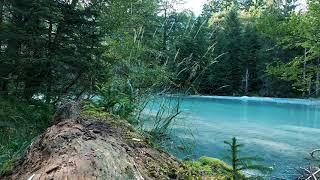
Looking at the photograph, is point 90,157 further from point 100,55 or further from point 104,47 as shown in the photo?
point 104,47

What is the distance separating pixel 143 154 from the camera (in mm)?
2389

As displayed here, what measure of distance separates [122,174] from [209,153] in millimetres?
6195

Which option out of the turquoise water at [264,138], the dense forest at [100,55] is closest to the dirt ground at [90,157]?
the dense forest at [100,55]

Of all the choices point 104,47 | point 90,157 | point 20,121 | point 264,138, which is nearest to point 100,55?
point 104,47

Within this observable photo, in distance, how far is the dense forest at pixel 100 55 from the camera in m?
5.37

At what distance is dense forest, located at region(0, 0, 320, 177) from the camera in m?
5.37

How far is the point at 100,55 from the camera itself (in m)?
8.80

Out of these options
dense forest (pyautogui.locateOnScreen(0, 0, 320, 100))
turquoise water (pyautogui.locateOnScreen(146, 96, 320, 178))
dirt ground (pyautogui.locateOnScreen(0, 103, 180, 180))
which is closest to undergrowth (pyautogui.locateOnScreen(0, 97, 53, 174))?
dense forest (pyautogui.locateOnScreen(0, 0, 320, 100))

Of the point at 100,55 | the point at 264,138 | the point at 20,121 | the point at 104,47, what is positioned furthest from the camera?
the point at 264,138

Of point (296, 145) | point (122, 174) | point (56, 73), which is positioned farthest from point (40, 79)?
point (122, 174)

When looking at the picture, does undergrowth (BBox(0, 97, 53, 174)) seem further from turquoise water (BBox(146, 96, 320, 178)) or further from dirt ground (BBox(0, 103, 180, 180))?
dirt ground (BBox(0, 103, 180, 180))

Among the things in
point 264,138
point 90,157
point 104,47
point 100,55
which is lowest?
point 264,138

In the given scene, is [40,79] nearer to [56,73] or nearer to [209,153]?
[56,73]

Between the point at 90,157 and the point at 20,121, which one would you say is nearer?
the point at 90,157
